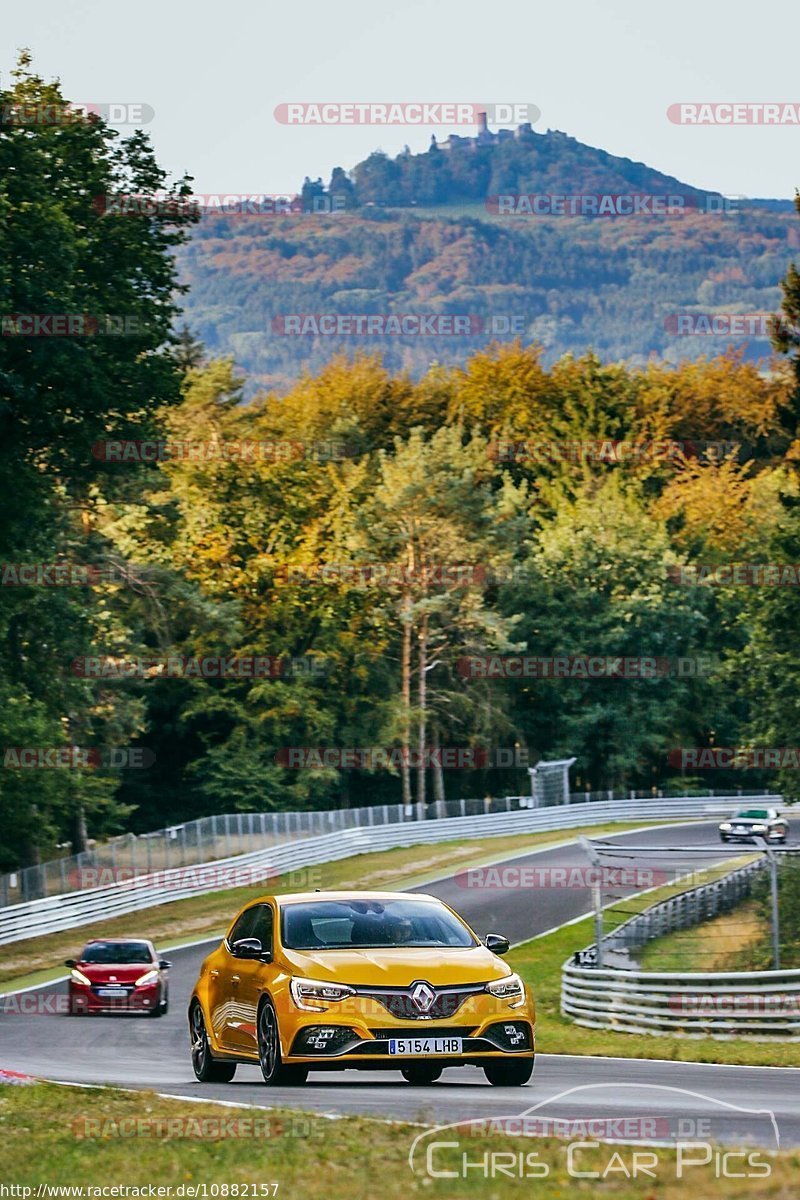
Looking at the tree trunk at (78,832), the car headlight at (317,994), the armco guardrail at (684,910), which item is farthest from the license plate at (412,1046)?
the tree trunk at (78,832)

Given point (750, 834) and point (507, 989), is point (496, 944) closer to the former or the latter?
point (507, 989)

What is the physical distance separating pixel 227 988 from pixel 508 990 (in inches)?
98.6

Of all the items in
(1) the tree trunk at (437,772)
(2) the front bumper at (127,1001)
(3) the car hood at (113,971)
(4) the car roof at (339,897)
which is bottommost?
(1) the tree trunk at (437,772)

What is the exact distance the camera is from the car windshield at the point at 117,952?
31062 mm

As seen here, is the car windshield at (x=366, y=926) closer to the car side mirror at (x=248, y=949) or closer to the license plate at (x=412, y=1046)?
the car side mirror at (x=248, y=949)

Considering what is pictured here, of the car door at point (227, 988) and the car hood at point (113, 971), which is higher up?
the car door at point (227, 988)

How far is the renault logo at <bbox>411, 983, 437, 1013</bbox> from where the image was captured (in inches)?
532

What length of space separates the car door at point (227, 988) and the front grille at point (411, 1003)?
1671 mm

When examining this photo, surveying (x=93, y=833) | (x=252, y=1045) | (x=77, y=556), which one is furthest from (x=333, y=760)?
(x=252, y=1045)

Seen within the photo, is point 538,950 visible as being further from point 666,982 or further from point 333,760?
point 333,760

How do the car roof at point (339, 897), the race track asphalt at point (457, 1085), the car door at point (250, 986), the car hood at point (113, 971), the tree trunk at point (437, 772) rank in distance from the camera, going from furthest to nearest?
the tree trunk at point (437, 772), the car hood at point (113, 971), the car roof at point (339, 897), the car door at point (250, 986), the race track asphalt at point (457, 1085)

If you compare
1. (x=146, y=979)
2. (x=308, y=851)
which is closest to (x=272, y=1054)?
(x=146, y=979)

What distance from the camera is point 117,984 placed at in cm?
3048

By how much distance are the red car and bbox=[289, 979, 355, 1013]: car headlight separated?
56.2 ft
